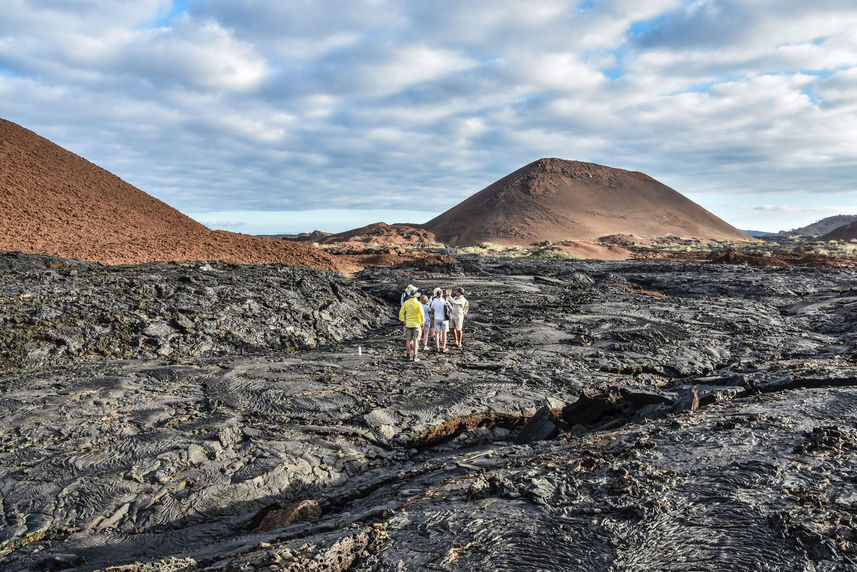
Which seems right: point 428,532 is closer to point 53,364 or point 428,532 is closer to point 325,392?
point 325,392

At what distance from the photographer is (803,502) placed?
4.50 metres

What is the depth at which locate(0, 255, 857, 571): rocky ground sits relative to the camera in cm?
427

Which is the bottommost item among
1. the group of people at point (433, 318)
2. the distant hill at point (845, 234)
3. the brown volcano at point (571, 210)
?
the group of people at point (433, 318)

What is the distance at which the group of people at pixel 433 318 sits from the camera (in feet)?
39.4

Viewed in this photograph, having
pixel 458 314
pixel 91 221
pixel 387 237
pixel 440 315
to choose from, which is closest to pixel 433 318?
pixel 440 315

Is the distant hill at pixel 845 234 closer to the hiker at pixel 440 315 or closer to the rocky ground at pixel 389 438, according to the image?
the rocky ground at pixel 389 438

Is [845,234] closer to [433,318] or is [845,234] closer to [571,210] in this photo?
[571,210]

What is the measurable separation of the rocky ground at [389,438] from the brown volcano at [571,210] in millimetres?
69334

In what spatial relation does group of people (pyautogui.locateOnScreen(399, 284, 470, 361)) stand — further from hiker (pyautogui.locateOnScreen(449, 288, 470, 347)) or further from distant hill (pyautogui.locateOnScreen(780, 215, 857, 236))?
distant hill (pyautogui.locateOnScreen(780, 215, 857, 236))

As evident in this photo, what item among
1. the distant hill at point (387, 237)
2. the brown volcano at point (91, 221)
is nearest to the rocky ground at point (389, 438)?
the brown volcano at point (91, 221)

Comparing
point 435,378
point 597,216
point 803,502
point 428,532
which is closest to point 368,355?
point 435,378

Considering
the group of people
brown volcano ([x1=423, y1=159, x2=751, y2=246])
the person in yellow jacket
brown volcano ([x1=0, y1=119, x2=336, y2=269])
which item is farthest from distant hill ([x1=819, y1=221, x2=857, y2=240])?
the person in yellow jacket

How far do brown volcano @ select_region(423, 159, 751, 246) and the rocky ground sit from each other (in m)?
69.3

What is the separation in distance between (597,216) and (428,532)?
321 ft
